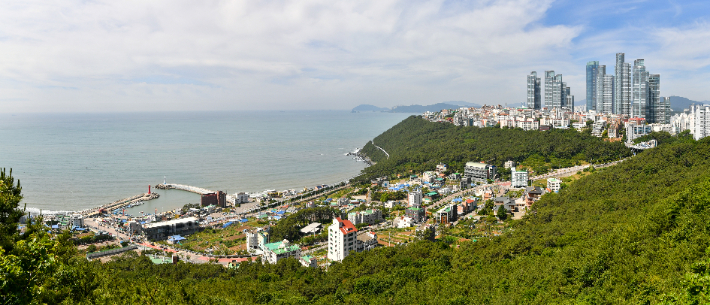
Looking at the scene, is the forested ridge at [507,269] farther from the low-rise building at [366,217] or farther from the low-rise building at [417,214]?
the low-rise building at [366,217]

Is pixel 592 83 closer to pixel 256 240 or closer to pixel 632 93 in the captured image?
pixel 632 93

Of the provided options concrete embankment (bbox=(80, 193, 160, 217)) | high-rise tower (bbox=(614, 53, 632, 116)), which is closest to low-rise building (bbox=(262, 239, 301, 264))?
concrete embankment (bbox=(80, 193, 160, 217))

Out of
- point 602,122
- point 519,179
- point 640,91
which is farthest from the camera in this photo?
point 640,91

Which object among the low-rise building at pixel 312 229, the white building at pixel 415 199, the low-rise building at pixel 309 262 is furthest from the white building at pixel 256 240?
the white building at pixel 415 199

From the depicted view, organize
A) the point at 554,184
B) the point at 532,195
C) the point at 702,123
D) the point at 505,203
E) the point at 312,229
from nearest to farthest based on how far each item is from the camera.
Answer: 1. the point at 312,229
2. the point at 505,203
3. the point at 532,195
4. the point at 554,184
5. the point at 702,123

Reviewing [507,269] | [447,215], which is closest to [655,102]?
[447,215]

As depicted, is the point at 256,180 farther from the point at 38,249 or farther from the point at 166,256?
the point at 38,249
